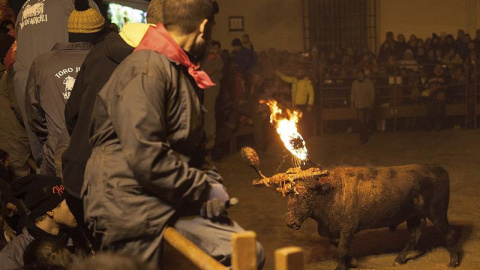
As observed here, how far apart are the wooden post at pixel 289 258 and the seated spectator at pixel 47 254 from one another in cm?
185

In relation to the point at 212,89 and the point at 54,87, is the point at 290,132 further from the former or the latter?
the point at 212,89

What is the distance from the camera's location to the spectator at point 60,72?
4801 mm

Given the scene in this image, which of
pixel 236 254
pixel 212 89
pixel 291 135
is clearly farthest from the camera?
pixel 212 89

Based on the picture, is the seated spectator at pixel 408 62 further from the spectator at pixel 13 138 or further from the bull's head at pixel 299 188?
the spectator at pixel 13 138

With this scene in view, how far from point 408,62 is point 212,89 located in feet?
21.6

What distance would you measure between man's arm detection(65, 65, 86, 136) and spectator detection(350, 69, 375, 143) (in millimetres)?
12288

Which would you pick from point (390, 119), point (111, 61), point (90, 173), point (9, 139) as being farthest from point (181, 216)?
point (390, 119)

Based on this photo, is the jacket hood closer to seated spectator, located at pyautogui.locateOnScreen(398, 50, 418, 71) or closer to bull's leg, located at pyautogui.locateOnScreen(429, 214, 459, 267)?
bull's leg, located at pyautogui.locateOnScreen(429, 214, 459, 267)

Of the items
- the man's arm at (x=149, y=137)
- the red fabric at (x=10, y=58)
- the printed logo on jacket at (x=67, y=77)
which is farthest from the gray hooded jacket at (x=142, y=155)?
the red fabric at (x=10, y=58)

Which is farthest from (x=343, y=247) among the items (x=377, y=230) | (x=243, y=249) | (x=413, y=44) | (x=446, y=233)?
(x=413, y=44)

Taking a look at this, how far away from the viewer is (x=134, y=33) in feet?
12.3

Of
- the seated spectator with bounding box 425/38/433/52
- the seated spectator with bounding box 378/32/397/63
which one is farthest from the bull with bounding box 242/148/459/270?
the seated spectator with bounding box 378/32/397/63

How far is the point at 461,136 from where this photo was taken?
15.8m

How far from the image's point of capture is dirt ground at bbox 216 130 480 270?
24.6 feet
